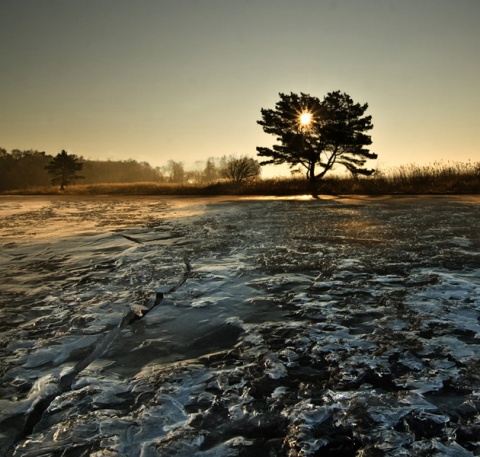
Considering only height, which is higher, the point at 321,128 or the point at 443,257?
the point at 321,128

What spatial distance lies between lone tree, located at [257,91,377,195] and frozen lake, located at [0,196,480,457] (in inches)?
802

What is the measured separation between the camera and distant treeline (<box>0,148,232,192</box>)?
89.4 metres

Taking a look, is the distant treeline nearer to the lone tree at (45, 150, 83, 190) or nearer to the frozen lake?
the lone tree at (45, 150, 83, 190)

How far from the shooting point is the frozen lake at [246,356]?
4.55 feet

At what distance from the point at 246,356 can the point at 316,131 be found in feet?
77.7

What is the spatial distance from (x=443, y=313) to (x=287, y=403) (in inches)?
60.4

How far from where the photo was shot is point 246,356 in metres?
2.02

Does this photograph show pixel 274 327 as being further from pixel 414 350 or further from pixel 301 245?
pixel 301 245

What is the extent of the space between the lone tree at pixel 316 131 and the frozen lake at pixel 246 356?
20.4 m

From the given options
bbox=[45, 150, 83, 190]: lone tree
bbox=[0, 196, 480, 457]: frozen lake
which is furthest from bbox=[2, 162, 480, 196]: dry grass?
bbox=[45, 150, 83, 190]: lone tree

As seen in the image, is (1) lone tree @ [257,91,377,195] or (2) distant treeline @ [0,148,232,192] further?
(2) distant treeline @ [0,148,232,192]

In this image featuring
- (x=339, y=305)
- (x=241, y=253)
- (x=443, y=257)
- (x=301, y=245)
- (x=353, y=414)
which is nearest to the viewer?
(x=353, y=414)

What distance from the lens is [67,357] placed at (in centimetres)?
204

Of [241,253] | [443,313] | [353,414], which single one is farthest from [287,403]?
[241,253]
